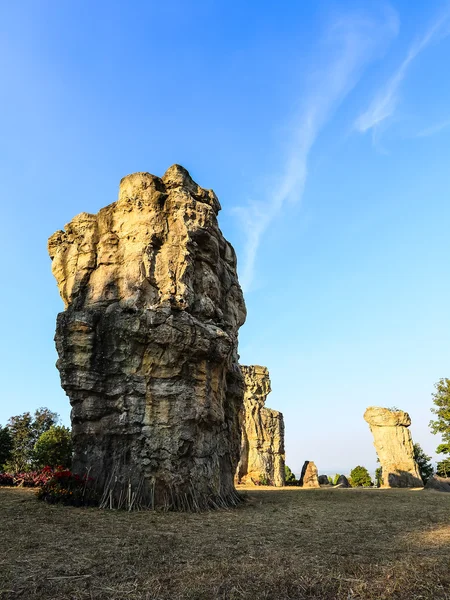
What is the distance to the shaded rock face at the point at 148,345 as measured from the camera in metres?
11.1

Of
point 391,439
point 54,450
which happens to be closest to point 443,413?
point 391,439

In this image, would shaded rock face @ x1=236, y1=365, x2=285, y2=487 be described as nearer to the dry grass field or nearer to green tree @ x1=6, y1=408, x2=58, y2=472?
green tree @ x1=6, y1=408, x2=58, y2=472

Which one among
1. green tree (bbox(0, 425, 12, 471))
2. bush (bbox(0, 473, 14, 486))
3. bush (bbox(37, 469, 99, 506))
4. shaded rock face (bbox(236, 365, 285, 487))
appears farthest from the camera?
shaded rock face (bbox(236, 365, 285, 487))

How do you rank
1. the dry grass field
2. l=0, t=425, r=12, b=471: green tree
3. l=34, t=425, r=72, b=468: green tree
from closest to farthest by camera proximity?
the dry grass field
l=34, t=425, r=72, b=468: green tree
l=0, t=425, r=12, b=471: green tree

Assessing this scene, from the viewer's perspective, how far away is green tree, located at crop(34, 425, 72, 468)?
18281 millimetres

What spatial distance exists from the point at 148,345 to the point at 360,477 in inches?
1370

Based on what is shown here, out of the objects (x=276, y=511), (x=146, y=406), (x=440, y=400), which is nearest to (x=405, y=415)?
(x=440, y=400)

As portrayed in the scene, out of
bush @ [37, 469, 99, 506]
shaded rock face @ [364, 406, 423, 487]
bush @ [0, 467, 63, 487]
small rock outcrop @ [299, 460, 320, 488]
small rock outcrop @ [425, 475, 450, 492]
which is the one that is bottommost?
bush @ [37, 469, 99, 506]

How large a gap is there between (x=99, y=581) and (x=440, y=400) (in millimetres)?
31549

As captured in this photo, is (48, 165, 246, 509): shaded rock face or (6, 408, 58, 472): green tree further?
(6, 408, 58, 472): green tree

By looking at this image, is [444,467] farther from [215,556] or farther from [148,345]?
[215,556]

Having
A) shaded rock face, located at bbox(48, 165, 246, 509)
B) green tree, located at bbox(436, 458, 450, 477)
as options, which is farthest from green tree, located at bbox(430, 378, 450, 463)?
shaded rock face, located at bbox(48, 165, 246, 509)

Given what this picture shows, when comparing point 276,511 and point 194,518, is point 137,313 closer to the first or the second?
point 194,518

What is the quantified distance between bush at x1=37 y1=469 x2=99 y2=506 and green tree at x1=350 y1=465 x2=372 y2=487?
113 ft
